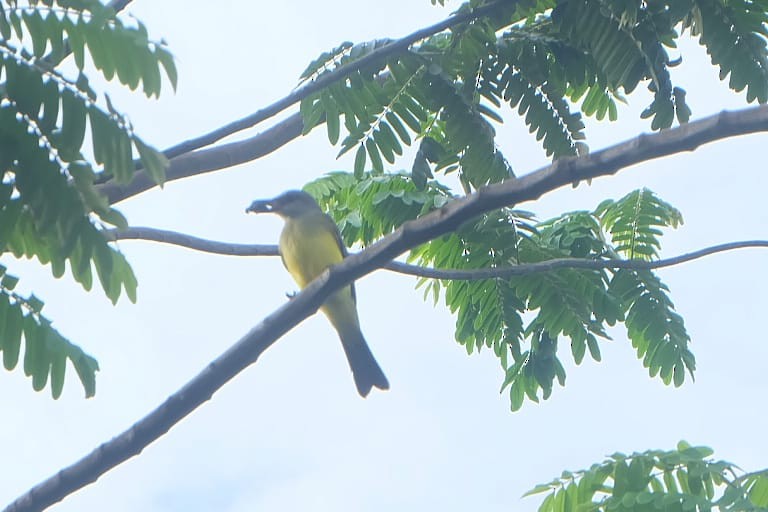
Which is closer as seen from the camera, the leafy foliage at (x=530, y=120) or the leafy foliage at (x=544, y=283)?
the leafy foliage at (x=530, y=120)

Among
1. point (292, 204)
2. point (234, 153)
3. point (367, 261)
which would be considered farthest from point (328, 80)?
point (292, 204)

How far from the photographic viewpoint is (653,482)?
509cm

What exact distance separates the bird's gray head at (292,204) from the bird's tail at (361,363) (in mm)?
804

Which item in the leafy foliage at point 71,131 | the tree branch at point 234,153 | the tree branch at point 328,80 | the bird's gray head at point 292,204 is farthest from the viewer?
the bird's gray head at point 292,204

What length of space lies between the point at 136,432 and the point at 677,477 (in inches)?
120

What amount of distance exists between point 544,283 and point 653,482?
1.12 meters

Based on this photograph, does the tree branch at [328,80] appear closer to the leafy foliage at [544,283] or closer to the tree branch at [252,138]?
the tree branch at [252,138]

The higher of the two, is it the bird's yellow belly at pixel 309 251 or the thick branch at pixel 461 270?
the bird's yellow belly at pixel 309 251

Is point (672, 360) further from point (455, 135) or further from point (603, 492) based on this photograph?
point (455, 135)

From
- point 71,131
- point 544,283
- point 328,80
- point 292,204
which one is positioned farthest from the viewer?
point 292,204

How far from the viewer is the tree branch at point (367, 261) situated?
264 centimetres

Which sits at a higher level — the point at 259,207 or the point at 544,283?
the point at 259,207

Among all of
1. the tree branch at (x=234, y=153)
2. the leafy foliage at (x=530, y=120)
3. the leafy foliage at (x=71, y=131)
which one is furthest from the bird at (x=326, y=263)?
the leafy foliage at (x=71, y=131)

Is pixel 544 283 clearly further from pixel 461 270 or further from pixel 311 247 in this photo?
pixel 311 247
